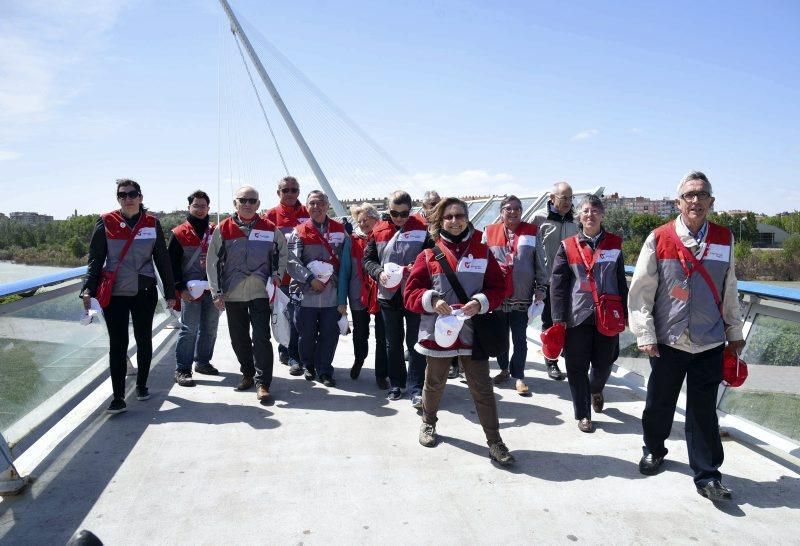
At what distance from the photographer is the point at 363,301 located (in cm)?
507

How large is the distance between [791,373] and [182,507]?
3.72m

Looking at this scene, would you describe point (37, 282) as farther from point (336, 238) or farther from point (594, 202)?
point (594, 202)

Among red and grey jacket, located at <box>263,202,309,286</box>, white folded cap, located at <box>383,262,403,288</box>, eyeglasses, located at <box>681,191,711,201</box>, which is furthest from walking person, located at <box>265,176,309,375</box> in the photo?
eyeglasses, located at <box>681,191,711,201</box>

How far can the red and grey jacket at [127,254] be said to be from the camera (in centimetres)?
428

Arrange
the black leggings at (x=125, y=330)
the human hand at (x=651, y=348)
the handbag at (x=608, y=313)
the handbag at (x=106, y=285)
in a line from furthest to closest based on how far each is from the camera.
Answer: the black leggings at (x=125, y=330), the handbag at (x=106, y=285), the handbag at (x=608, y=313), the human hand at (x=651, y=348)

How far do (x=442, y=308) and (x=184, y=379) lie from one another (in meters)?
2.97

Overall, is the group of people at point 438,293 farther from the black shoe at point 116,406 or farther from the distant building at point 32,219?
the distant building at point 32,219

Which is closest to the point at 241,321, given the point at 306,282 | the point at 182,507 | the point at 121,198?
the point at 306,282

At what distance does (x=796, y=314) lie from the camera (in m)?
3.33

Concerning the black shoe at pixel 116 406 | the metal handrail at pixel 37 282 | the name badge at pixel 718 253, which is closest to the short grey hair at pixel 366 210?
the metal handrail at pixel 37 282

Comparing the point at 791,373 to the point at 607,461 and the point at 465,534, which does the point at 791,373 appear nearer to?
the point at 607,461

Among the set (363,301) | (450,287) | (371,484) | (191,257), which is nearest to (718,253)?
(450,287)

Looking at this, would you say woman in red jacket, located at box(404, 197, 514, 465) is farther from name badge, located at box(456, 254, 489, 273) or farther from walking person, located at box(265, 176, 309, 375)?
walking person, located at box(265, 176, 309, 375)

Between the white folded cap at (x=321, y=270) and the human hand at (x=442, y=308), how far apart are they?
1.84 meters
